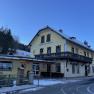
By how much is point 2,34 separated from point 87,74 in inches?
824

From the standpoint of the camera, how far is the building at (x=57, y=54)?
1480 inches

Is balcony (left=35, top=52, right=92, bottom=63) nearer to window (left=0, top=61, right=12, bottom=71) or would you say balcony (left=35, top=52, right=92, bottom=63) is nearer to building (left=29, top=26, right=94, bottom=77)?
building (left=29, top=26, right=94, bottom=77)

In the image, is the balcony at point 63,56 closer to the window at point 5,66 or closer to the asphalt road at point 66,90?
the window at point 5,66

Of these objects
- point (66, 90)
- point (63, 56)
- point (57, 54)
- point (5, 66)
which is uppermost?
point (57, 54)

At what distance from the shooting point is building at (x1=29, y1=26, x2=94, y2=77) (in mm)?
37594

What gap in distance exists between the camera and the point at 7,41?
131 feet

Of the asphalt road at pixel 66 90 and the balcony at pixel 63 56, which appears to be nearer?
the asphalt road at pixel 66 90

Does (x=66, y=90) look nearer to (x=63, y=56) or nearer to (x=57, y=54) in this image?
(x=63, y=56)

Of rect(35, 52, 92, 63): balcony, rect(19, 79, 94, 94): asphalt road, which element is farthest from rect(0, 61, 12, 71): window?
rect(19, 79, 94, 94): asphalt road

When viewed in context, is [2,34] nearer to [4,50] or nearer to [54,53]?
[4,50]

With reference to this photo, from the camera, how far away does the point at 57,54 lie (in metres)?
38.5

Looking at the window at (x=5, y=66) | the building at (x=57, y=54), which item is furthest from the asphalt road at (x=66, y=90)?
the building at (x=57, y=54)

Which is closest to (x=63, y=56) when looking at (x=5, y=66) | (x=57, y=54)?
(x=57, y=54)

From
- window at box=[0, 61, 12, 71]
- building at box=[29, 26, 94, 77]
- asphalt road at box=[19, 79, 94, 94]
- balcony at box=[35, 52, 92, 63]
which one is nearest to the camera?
asphalt road at box=[19, 79, 94, 94]
